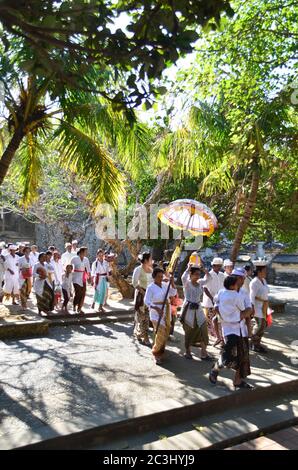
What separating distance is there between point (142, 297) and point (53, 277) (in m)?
4.00

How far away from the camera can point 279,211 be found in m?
15.7

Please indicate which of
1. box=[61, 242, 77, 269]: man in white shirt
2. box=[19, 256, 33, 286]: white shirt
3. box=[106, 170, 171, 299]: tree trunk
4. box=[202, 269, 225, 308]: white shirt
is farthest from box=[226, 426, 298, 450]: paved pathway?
box=[106, 170, 171, 299]: tree trunk

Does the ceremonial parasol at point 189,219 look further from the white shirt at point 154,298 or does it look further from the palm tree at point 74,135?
the white shirt at point 154,298

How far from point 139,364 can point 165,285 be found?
4.34ft

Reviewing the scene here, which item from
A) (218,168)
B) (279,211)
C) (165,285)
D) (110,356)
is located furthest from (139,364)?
(279,211)

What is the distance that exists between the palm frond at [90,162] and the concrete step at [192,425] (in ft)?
13.1

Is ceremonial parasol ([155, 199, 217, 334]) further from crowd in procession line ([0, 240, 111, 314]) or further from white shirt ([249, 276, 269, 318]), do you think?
crowd in procession line ([0, 240, 111, 314])

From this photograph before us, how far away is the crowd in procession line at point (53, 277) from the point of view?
10.7m

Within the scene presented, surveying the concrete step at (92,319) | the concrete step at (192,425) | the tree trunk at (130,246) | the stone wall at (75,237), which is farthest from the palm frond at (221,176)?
the stone wall at (75,237)

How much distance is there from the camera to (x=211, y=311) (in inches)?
380

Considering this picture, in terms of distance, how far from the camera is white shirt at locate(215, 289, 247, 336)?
6.23 meters

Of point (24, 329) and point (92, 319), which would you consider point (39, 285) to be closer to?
Answer: point (92, 319)

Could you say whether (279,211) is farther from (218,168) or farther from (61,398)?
(61,398)

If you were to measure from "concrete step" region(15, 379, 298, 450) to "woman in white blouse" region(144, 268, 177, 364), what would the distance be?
1.76 meters
